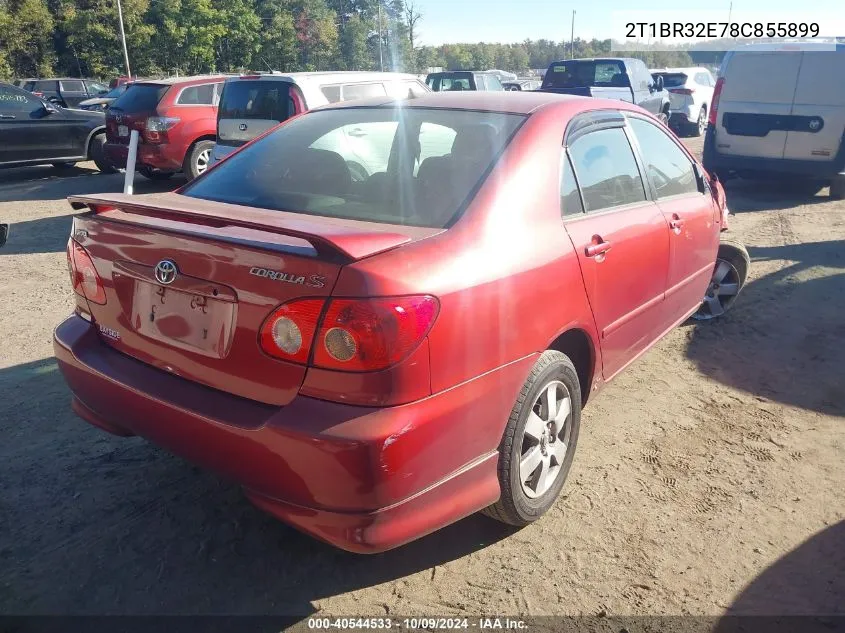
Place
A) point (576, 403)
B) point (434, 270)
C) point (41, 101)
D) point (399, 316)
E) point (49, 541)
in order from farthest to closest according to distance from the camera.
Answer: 1. point (41, 101)
2. point (576, 403)
3. point (49, 541)
4. point (434, 270)
5. point (399, 316)

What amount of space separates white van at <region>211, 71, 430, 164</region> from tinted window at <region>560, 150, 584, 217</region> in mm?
5477

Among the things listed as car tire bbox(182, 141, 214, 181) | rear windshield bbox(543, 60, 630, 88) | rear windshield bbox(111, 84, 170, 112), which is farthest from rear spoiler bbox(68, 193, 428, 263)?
rear windshield bbox(543, 60, 630, 88)

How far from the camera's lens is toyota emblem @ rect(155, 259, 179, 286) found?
2271mm

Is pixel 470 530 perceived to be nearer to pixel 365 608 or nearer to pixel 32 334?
pixel 365 608

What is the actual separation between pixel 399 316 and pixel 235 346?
0.56 metres

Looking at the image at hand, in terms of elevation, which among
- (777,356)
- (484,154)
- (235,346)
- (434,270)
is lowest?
(777,356)

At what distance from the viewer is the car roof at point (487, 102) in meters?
3.02

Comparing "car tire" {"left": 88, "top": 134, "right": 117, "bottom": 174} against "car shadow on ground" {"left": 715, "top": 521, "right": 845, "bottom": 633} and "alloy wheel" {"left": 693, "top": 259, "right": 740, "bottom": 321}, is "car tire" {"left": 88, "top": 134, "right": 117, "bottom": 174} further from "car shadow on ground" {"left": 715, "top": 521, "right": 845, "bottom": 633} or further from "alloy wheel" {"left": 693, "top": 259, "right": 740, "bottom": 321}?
"car shadow on ground" {"left": 715, "top": 521, "right": 845, "bottom": 633}

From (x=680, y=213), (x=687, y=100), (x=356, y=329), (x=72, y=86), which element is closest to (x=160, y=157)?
(x=680, y=213)

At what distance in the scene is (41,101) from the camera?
39.7 ft

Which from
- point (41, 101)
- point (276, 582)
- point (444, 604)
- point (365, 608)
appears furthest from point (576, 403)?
point (41, 101)

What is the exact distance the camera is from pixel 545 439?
276 centimetres

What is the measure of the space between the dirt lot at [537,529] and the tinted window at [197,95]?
7.14 m

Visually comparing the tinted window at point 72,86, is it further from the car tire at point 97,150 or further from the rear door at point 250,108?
the rear door at point 250,108
